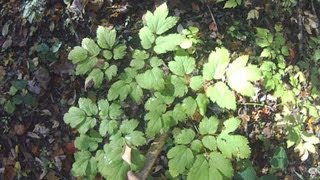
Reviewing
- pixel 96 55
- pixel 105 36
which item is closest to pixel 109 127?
pixel 96 55

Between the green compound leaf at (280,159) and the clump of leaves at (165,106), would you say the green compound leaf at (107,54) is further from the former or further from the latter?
the green compound leaf at (280,159)

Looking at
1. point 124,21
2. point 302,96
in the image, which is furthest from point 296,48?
point 124,21

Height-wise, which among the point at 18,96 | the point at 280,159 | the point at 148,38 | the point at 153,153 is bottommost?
the point at 280,159

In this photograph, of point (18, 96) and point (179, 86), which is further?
Answer: point (18, 96)

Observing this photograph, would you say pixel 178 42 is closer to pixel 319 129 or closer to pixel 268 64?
pixel 268 64

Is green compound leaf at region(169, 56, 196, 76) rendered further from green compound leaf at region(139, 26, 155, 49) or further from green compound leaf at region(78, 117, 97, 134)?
green compound leaf at region(78, 117, 97, 134)

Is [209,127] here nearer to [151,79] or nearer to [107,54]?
[151,79]
